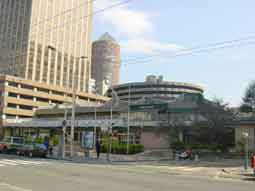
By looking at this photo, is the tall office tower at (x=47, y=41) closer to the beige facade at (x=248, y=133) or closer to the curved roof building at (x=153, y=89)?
the curved roof building at (x=153, y=89)

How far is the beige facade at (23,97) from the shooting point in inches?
3467

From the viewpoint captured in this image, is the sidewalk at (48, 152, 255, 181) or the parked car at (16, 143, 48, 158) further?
the parked car at (16, 143, 48, 158)

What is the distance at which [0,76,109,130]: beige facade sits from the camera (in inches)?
3467

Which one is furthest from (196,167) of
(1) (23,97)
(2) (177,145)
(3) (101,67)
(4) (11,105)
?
(3) (101,67)

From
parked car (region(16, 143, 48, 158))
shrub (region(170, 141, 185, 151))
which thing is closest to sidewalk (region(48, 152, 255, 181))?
parked car (region(16, 143, 48, 158))

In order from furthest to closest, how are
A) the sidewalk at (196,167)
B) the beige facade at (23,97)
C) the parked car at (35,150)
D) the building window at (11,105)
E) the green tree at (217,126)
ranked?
the building window at (11,105) < the beige facade at (23,97) < the green tree at (217,126) < the parked car at (35,150) < the sidewalk at (196,167)

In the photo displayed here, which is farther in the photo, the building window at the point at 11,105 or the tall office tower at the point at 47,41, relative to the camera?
the tall office tower at the point at 47,41

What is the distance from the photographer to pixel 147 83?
412ft

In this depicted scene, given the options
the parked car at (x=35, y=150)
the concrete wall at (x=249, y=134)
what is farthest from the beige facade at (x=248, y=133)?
the parked car at (x=35, y=150)

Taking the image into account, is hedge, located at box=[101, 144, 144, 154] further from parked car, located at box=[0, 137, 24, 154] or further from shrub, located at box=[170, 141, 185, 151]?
parked car, located at box=[0, 137, 24, 154]

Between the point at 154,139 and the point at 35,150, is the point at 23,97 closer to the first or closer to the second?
the point at 154,139

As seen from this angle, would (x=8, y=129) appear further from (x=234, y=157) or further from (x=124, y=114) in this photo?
(x=234, y=157)

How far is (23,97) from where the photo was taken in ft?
308

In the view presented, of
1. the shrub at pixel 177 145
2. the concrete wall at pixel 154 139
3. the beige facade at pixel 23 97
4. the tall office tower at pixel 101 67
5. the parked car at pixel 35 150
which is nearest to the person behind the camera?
the parked car at pixel 35 150
